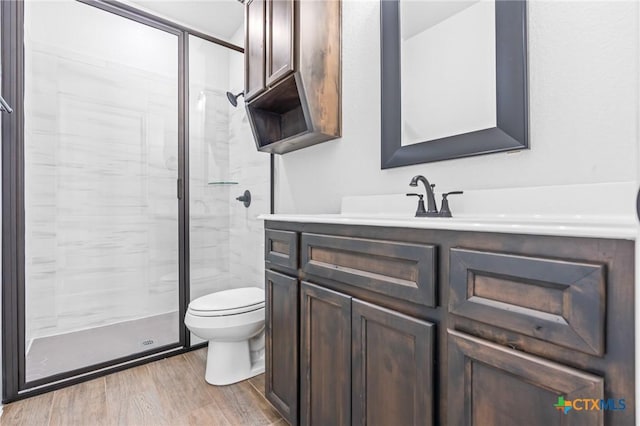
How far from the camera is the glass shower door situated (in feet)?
6.76

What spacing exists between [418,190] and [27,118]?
217cm

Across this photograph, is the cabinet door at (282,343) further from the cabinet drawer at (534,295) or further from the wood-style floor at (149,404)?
the cabinet drawer at (534,295)

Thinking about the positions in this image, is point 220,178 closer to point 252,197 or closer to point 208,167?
point 208,167

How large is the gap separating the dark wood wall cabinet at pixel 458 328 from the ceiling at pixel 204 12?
2.18 m

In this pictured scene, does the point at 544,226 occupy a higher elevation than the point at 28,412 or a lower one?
higher

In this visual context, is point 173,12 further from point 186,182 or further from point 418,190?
point 418,190

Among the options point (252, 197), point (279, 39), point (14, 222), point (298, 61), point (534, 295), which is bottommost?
point (534, 295)

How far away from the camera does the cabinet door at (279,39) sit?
146cm

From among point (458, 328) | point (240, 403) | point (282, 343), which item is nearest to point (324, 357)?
point (282, 343)

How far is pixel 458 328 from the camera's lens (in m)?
0.71

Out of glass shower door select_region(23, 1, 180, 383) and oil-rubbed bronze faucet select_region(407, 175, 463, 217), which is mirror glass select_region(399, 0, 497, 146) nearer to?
oil-rubbed bronze faucet select_region(407, 175, 463, 217)

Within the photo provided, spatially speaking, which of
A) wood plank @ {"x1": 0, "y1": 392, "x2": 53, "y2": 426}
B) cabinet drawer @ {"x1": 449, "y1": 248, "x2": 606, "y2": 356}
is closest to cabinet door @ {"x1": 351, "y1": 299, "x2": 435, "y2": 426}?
cabinet drawer @ {"x1": 449, "y1": 248, "x2": 606, "y2": 356}

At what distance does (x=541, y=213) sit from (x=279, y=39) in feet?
4.45

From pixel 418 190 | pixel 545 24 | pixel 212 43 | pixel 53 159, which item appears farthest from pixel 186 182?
pixel 545 24
